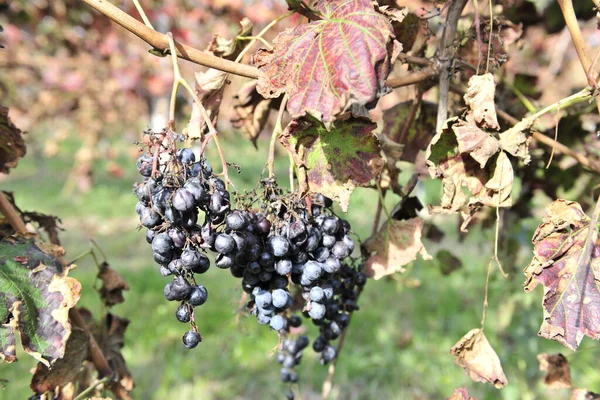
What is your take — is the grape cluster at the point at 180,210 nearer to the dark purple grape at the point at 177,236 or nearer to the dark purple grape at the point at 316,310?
the dark purple grape at the point at 177,236

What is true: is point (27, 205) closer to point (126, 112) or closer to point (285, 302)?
point (126, 112)

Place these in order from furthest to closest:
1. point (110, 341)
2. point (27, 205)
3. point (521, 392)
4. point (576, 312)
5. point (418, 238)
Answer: point (27, 205), point (521, 392), point (110, 341), point (418, 238), point (576, 312)

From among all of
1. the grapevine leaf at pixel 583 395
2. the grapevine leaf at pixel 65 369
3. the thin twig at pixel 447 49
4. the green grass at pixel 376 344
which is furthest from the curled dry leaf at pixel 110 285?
the grapevine leaf at pixel 583 395

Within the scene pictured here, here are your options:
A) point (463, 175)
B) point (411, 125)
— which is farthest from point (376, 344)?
point (463, 175)

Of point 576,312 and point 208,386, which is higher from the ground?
point 208,386

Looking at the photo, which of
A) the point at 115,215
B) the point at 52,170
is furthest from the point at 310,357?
the point at 52,170

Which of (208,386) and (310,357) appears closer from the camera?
(208,386)

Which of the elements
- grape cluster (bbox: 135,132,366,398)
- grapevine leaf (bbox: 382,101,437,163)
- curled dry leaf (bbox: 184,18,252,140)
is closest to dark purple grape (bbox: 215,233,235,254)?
grape cluster (bbox: 135,132,366,398)
